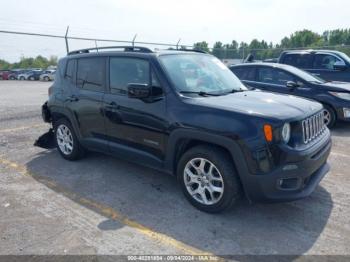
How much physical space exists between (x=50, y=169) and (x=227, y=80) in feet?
10.3

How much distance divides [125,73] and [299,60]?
7183mm

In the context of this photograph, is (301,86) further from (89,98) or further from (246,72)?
(89,98)

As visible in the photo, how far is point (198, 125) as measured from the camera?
3.39 meters

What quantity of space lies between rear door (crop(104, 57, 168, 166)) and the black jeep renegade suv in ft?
0.04

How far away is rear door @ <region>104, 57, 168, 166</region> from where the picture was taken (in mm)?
3822

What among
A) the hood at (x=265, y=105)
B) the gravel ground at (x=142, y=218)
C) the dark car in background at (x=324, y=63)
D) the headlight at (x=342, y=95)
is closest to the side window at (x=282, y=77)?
the headlight at (x=342, y=95)

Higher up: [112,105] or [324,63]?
[324,63]

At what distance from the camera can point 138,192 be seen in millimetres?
4168

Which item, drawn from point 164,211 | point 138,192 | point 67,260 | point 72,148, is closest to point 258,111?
point 164,211

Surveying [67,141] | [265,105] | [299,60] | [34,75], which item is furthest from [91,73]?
[34,75]

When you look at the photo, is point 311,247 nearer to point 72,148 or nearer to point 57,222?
point 57,222

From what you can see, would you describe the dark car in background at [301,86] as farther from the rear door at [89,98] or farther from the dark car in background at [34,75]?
the dark car in background at [34,75]

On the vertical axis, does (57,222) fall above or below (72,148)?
below

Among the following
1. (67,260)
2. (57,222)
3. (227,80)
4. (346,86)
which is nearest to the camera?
(67,260)
